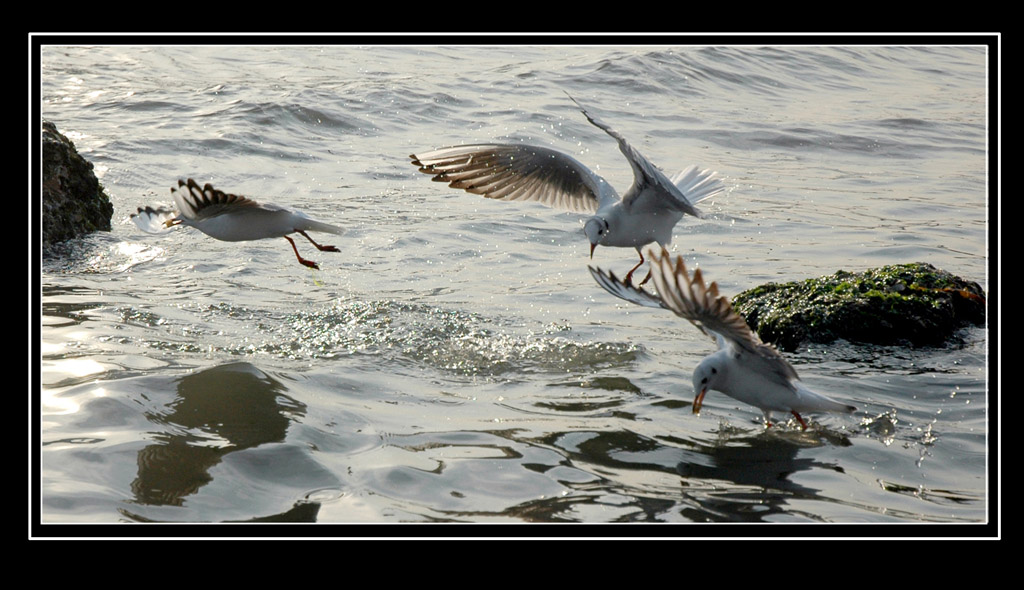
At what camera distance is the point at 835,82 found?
58.2 feet

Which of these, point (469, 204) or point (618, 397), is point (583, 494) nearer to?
point (618, 397)

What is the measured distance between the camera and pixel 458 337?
21.5 ft

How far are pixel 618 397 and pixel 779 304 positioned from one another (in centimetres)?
189

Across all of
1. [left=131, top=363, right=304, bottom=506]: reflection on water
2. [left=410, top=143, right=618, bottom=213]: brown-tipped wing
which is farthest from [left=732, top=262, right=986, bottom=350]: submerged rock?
[left=131, top=363, right=304, bottom=506]: reflection on water

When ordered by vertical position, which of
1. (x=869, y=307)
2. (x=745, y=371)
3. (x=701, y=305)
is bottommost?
(x=745, y=371)

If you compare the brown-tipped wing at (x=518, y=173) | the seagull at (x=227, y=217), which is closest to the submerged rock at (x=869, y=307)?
the brown-tipped wing at (x=518, y=173)

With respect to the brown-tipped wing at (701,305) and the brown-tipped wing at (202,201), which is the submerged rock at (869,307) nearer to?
the brown-tipped wing at (701,305)

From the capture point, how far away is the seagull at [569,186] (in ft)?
22.4

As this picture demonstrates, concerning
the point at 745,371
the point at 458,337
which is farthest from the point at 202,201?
the point at 745,371

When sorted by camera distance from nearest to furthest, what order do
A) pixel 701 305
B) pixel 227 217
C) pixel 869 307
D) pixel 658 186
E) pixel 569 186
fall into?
pixel 701 305 → pixel 227 217 → pixel 658 186 → pixel 869 307 → pixel 569 186

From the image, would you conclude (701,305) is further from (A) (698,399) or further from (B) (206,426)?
(B) (206,426)

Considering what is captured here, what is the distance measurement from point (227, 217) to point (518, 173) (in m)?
2.40

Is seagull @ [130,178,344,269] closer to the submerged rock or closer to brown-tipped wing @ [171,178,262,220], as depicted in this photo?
brown-tipped wing @ [171,178,262,220]
